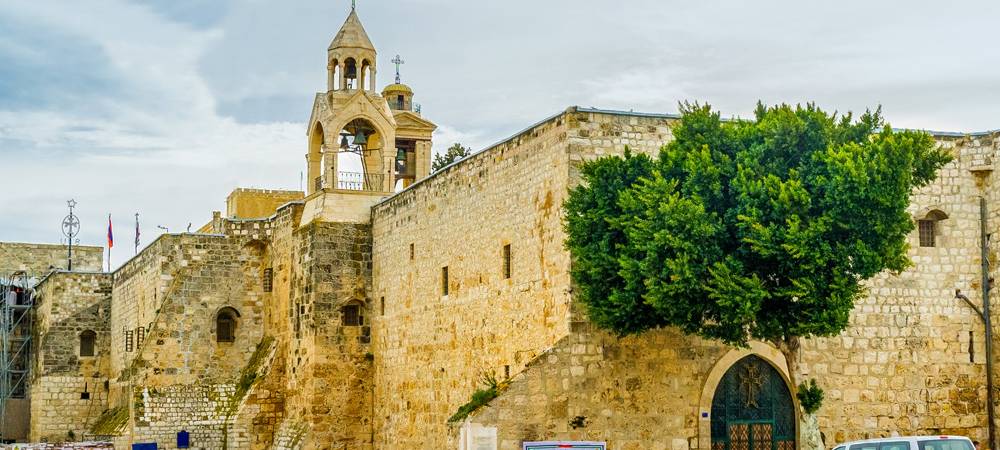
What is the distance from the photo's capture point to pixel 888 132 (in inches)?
914

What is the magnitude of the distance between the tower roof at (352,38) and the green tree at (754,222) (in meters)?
15.3

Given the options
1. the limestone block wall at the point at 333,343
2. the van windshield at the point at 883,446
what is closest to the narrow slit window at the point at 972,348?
the van windshield at the point at 883,446

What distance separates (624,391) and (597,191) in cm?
374

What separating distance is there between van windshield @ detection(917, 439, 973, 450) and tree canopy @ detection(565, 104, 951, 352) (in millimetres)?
2271

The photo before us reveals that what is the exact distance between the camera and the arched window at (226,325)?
40.5 meters

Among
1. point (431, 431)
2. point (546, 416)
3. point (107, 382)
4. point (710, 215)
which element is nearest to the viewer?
point (710, 215)

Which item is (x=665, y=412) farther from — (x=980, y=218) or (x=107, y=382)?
(x=107, y=382)

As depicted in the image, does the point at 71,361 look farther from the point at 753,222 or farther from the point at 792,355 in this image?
the point at 753,222

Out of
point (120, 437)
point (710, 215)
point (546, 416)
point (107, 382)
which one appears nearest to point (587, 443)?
point (546, 416)

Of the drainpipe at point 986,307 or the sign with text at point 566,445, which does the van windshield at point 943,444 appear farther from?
the drainpipe at point 986,307

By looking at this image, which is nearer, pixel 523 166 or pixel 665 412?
pixel 665 412

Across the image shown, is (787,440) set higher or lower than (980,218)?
lower

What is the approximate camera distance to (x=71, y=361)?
50188 mm

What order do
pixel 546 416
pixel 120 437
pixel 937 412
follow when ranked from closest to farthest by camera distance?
1. pixel 546 416
2. pixel 937 412
3. pixel 120 437
